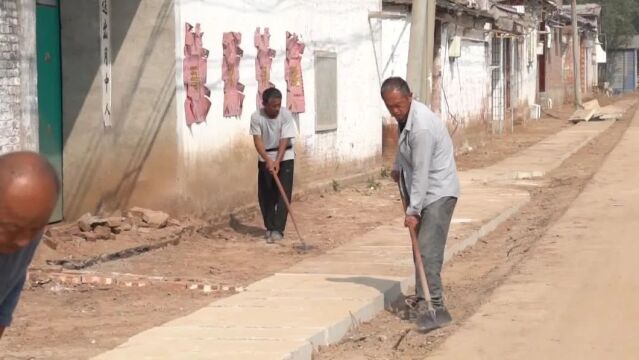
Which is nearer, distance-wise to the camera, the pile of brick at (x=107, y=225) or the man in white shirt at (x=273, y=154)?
the pile of brick at (x=107, y=225)

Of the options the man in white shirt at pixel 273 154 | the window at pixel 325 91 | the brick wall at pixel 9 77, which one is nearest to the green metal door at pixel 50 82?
the brick wall at pixel 9 77

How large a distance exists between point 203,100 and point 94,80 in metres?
1.34

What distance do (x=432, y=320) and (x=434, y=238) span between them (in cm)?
59

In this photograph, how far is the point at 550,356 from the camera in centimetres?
753

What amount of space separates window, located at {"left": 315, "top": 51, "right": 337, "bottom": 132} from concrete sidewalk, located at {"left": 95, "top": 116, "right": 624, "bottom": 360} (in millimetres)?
3690

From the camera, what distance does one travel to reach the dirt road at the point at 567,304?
7754mm

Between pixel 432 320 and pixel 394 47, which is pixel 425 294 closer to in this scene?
pixel 432 320

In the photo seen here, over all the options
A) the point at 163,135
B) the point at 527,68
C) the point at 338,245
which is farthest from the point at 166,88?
the point at 527,68

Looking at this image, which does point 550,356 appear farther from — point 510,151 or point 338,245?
point 510,151

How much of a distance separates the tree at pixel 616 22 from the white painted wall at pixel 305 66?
178 feet

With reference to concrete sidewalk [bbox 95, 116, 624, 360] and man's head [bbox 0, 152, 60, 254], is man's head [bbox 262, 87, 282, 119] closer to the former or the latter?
concrete sidewalk [bbox 95, 116, 624, 360]

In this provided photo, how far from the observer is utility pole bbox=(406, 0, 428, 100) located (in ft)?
49.9

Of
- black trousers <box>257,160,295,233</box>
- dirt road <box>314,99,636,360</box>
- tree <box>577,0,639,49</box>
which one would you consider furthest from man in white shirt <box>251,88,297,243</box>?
tree <box>577,0,639,49</box>

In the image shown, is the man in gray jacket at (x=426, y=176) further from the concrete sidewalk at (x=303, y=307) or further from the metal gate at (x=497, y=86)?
the metal gate at (x=497, y=86)
